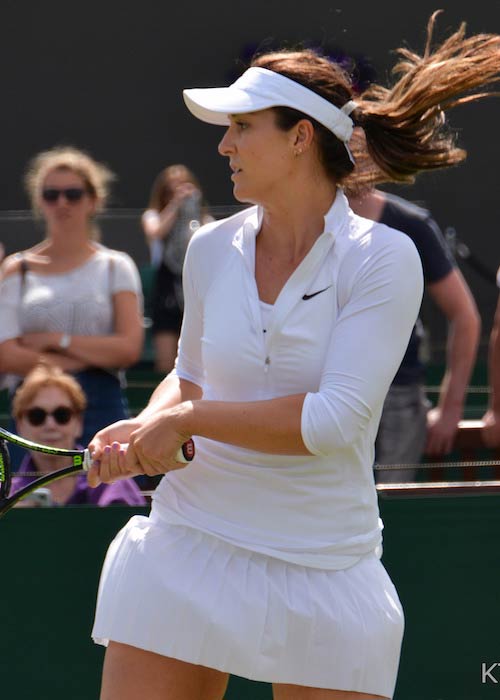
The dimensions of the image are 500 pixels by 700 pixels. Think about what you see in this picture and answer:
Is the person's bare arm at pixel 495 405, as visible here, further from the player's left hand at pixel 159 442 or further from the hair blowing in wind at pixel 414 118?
the player's left hand at pixel 159 442

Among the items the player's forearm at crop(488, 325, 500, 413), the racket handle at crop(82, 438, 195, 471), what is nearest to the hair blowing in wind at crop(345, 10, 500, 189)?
the racket handle at crop(82, 438, 195, 471)

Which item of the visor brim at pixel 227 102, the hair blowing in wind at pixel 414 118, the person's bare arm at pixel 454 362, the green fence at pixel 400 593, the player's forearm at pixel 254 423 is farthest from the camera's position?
the person's bare arm at pixel 454 362

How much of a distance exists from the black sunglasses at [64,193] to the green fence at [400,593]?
4.87ft

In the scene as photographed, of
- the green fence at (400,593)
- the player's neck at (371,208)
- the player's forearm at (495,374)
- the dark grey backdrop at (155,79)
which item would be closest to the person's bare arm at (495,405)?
the player's forearm at (495,374)

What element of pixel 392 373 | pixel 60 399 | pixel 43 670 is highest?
pixel 392 373

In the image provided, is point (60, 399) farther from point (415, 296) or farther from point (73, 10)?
point (73, 10)

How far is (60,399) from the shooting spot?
466cm

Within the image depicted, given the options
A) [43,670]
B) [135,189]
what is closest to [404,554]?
[43,670]

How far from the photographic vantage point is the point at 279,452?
265cm

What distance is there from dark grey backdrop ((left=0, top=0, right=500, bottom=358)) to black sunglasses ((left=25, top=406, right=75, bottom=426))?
5613 mm

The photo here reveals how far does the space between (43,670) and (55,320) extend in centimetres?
143

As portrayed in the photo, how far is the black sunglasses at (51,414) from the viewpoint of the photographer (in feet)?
15.2

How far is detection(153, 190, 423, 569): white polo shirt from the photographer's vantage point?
265 centimetres

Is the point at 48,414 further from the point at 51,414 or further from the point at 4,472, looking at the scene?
the point at 4,472
